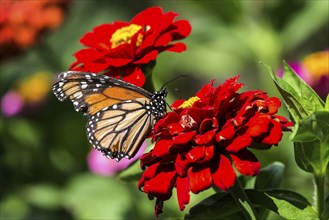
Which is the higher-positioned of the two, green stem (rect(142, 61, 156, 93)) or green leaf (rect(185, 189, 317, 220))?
green stem (rect(142, 61, 156, 93))

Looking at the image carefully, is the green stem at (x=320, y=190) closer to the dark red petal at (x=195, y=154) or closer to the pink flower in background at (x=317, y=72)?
the dark red petal at (x=195, y=154)

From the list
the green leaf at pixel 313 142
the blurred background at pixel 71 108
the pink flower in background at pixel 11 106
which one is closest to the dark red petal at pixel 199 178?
the green leaf at pixel 313 142

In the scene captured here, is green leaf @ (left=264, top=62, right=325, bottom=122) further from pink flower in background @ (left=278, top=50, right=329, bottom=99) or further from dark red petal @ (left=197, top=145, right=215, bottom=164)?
pink flower in background @ (left=278, top=50, right=329, bottom=99)

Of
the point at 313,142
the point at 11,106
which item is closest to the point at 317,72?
the point at 313,142

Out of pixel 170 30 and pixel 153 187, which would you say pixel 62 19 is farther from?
pixel 153 187

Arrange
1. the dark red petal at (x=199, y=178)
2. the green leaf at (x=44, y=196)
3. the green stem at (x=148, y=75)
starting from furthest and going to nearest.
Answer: the green leaf at (x=44, y=196)
the green stem at (x=148, y=75)
the dark red petal at (x=199, y=178)

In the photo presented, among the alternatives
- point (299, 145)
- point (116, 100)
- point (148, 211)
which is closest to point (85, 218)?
point (148, 211)

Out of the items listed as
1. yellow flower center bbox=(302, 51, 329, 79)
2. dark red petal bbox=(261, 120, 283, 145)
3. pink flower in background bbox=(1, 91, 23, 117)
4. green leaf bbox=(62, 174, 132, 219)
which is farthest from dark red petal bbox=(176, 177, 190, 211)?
pink flower in background bbox=(1, 91, 23, 117)
